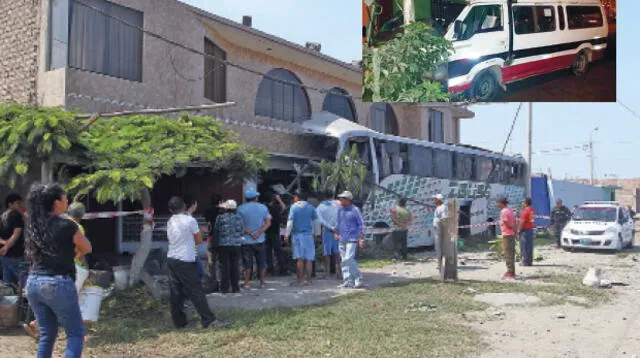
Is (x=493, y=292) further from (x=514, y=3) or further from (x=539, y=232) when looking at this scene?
(x=539, y=232)

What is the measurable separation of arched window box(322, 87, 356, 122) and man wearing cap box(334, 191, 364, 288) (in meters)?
12.4

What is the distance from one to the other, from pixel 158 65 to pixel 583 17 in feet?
37.0

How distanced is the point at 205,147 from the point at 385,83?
9.22 m

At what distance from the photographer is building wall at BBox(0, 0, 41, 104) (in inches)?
483

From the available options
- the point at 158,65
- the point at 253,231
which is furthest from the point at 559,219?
the point at 158,65

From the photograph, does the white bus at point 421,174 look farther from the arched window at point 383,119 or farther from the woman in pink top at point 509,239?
the arched window at point 383,119

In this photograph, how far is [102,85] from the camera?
41.6 feet

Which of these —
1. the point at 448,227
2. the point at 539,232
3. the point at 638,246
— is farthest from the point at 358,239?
the point at 539,232

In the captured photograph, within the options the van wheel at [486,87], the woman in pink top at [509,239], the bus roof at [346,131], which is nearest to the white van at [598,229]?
the bus roof at [346,131]

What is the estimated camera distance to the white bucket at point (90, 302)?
7055 millimetres

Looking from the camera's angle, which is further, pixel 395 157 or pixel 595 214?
pixel 595 214

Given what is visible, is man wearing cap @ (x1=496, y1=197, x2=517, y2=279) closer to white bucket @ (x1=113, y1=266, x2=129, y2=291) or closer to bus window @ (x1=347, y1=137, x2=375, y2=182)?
bus window @ (x1=347, y1=137, x2=375, y2=182)

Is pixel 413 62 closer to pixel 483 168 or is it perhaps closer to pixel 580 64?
pixel 580 64

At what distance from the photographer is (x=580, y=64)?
56.3 feet
